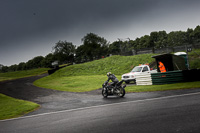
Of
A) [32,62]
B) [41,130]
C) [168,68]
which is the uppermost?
[32,62]

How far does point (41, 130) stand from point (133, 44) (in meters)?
142

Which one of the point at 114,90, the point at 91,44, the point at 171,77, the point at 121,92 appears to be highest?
the point at 91,44

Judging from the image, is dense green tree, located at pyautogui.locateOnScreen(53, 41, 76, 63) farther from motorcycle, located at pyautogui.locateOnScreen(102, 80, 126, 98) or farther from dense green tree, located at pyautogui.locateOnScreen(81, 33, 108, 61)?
motorcycle, located at pyautogui.locateOnScreen(102, 80, 126, 98)

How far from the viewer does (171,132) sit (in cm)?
502

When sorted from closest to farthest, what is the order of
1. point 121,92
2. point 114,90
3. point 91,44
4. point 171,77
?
point 121,92
point 114,90
point 171,77
point 91,44

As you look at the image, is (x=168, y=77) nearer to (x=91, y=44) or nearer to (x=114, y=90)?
(x=114, y=90)

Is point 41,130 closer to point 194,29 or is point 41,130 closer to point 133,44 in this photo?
point 194,29

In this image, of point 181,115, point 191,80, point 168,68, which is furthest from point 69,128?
point 168,68

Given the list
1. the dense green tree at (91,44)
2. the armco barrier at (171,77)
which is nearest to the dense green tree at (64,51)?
the dense green tree at (91,44)

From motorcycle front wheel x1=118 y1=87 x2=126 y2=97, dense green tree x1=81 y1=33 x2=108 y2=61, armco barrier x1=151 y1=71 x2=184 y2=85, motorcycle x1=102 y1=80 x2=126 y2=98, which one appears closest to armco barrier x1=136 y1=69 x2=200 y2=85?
armco barrier x1=151 y1=71 x2=184 y2=85

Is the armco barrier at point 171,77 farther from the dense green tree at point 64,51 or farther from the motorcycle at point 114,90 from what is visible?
the dense green tree at point 64,51

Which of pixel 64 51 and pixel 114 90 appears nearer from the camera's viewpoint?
pixel 114 90

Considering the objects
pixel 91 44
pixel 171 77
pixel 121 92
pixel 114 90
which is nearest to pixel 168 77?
pixel 171 77

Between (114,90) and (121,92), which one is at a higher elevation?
(114,90)
